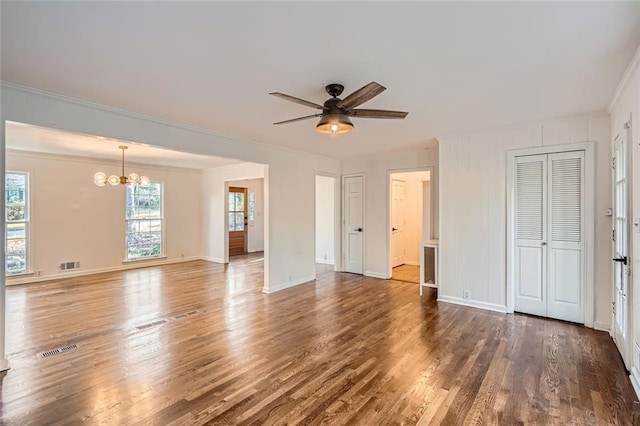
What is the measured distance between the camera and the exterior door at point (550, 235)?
12.6 ft

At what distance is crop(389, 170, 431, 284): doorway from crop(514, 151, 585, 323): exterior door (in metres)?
2.84

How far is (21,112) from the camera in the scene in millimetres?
2883

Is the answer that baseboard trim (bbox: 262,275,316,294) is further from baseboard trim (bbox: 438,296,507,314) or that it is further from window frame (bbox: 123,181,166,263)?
window frame (bbox: 123,181,166,263)

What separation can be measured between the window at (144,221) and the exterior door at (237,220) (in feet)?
7.45

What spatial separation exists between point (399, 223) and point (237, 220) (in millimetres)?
5307

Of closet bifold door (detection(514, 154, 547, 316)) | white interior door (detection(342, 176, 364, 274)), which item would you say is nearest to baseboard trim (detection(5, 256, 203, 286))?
white interior door (detection(342, 176, 364, 274))

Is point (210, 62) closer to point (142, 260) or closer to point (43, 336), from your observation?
point (43, 336)

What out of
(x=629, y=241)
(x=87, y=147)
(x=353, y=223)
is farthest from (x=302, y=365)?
(x=87, y=147)

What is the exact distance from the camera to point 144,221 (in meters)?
7.78

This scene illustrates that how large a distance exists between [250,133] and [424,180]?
15.7ft

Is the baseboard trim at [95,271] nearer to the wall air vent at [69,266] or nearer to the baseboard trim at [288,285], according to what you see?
the wall air vent at [69,266]

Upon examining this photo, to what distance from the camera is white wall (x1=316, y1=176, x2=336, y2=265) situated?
8.27 m

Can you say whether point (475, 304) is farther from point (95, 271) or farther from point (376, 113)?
point (95, 271)

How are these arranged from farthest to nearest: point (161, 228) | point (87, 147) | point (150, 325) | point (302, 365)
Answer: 1. point (161, 228)
2. point (87, 147)
3. point (150, 325)
4. point (302, 365)
